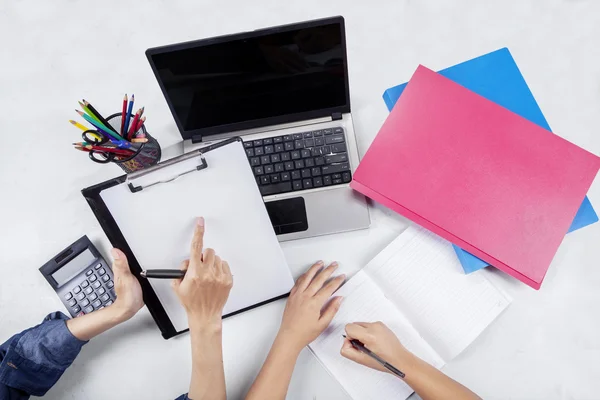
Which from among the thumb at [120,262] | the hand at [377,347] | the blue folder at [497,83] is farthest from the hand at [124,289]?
the blue folder at [497,83]

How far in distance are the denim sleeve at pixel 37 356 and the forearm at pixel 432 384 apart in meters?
0.54

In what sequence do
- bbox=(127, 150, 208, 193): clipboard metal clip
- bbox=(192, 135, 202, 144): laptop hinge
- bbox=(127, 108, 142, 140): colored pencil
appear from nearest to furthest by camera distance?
bbox=(127, 150, 208, 193): clipboard metal clip
bbox=(127, 108, 142, 140): colored pencil
bbox=(192, 135, 202, 144): laptop hinge

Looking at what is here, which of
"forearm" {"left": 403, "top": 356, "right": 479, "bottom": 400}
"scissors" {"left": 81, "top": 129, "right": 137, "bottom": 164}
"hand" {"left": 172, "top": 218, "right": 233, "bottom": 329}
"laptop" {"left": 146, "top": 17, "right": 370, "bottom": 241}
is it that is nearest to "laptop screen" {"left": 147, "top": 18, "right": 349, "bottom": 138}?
"laptop" {"left": 146, "top": 17, "right": 370, "bottom": 241}

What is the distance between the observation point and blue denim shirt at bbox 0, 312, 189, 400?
2.50ft

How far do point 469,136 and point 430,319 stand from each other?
0.31 m

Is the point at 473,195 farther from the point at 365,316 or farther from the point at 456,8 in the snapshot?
the point at 456,8

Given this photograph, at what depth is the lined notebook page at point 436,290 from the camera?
78 cm

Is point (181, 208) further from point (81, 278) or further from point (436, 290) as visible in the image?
point (436, 290)

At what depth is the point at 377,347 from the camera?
0.75 m

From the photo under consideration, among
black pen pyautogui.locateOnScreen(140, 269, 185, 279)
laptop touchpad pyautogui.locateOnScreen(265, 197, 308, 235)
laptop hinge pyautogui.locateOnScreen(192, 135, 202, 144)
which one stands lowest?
laptop touchpad pyautogui.locateOnScreen(265, 197, 308, 235)

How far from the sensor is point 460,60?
89 centimetres

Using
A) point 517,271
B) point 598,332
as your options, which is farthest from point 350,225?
point 598,332

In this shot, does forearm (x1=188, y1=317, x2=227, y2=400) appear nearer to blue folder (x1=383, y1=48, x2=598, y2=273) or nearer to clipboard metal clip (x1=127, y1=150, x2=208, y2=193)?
clipboard metal clip (x1=127, y1=150, x2=208, y2=193)

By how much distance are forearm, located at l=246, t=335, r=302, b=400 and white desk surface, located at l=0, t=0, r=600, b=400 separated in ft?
0.13
